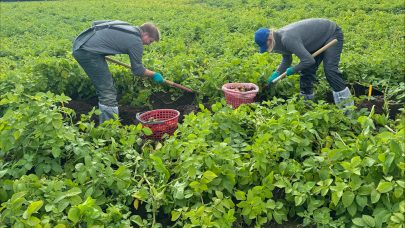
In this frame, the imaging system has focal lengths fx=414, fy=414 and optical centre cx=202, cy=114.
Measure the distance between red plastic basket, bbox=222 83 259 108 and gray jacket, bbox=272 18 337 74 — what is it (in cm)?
56

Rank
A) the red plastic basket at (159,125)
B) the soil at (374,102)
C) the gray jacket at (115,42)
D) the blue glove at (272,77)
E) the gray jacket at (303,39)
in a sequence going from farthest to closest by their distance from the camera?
the blue glove at (272,77) → the soil at (374,102) → the gray jacket at (115,42) → the gray jacket at (303,39) → the red plastic basket at (159,125)

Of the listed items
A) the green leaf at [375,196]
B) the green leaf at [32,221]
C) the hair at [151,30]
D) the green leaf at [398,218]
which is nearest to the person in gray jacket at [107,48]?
the hair at [151,30]

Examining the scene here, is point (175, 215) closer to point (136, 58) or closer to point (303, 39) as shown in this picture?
point (136, 58)

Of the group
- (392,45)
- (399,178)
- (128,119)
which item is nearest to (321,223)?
(399,178)

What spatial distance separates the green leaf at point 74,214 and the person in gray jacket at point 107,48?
2.58 metres

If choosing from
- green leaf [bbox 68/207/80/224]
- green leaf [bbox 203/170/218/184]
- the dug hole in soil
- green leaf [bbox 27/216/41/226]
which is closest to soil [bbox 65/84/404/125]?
the dug hole in soil

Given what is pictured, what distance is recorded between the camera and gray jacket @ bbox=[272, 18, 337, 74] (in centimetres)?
494

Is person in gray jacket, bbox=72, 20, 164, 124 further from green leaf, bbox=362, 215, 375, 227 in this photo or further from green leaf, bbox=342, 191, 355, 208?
green leaf, bbox=362, 215, 375, 227

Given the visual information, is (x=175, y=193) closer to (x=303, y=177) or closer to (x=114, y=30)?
(x=303, y=177)

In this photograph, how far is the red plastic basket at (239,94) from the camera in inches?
198

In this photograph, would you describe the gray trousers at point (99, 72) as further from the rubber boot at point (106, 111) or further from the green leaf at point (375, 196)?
the green leaf at point (375, 196)

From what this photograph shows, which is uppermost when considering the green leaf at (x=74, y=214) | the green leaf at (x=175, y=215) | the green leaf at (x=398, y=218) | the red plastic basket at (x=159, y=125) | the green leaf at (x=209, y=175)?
the green leaf at (x=398, y=218)

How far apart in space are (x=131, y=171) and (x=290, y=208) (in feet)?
4.73

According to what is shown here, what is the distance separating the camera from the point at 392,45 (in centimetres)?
812
